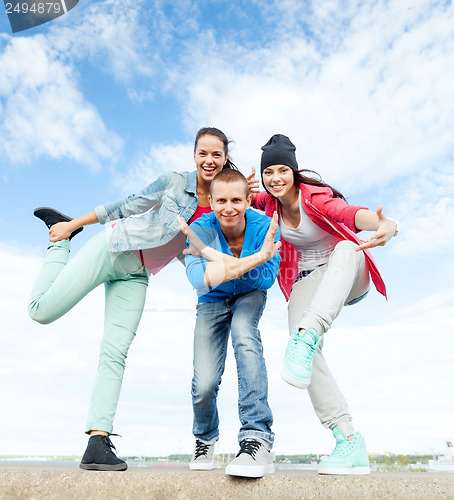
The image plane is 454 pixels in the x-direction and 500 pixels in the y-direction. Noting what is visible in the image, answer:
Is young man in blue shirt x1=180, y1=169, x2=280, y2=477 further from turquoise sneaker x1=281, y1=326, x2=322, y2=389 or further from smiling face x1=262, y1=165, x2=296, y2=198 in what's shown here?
smiling face x1=262, y1=165, x2=296, y2=198

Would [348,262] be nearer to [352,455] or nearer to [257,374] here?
[257,374]

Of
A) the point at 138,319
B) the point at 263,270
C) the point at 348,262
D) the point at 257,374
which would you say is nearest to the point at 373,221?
the point at 348,262

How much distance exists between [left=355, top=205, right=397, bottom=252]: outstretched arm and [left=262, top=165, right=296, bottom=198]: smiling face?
595mm

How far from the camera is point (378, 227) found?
299 cm

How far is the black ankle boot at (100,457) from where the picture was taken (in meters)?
2.80

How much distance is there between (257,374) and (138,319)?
1.08m

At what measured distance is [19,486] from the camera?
263cm

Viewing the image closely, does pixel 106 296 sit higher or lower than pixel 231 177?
lower

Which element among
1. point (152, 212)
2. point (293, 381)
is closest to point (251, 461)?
point (293, 381)

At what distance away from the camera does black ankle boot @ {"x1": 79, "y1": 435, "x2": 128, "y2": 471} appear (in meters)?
2.80

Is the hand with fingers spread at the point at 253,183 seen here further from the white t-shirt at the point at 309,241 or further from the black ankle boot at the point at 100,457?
the black ankle boot at the point at 100,457

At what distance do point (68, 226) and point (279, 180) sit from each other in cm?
162

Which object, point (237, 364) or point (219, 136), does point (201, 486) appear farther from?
point (219, 136)

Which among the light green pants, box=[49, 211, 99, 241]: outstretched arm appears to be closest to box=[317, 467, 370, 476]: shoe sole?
the light green pants
